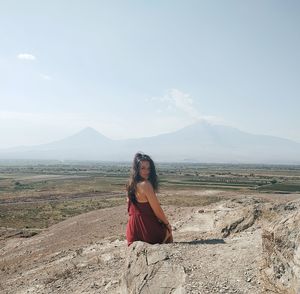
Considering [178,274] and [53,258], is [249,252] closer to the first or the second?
[178,274]

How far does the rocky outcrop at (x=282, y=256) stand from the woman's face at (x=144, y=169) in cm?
332

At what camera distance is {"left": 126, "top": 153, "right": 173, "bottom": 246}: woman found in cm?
980

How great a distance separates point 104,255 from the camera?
15.3 metres

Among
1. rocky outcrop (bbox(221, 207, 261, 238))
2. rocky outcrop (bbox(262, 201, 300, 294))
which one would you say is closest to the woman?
rocky outcrop (bbox(262, 201, 300, 294))

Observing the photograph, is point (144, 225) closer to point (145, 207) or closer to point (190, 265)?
point (145, 207)

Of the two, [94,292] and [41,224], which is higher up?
[94,292]

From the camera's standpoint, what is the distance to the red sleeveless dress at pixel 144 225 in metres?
10.1

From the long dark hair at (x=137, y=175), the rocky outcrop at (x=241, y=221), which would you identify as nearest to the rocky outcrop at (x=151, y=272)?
the long dark hair at (x=137, y=175)

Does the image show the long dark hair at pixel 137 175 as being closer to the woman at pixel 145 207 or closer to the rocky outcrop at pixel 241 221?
the woman at pixel 145 207

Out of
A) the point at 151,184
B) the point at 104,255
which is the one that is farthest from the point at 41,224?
the point at 151,184

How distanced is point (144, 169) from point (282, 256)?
3.98 metres

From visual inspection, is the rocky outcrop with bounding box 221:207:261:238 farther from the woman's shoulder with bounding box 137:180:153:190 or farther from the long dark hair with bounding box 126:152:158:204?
the woman's shoulder with bounding box 137:180:153:190

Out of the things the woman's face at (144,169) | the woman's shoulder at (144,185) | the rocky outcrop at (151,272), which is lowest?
the rocky outcrop at (151,272)

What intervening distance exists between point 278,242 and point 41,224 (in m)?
34.6
